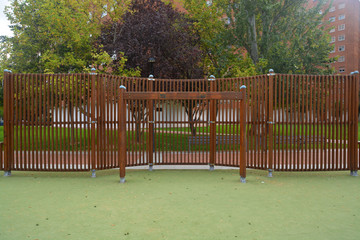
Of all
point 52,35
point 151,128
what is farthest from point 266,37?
point 52,35

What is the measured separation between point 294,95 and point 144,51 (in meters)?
8.29

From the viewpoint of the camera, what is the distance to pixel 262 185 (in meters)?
6.75

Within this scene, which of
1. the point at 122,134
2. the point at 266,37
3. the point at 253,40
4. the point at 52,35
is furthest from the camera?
the point at 253,40

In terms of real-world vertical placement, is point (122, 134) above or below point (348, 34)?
below

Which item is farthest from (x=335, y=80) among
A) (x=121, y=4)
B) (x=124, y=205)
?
(x=121, y=4)

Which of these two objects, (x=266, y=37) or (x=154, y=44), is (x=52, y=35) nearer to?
(x=154, y=44)

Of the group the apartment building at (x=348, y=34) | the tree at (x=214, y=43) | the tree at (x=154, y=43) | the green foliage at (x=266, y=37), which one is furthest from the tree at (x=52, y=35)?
the apartment building at (x=348, y=34)

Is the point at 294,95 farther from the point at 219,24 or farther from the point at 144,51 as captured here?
the point at 219,24

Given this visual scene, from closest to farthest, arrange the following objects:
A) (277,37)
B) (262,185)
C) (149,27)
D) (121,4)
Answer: (262,185)
(149,27)
(277,37)
(121,4)

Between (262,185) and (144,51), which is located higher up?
(144,51)

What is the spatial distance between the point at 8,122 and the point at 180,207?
17.3ft

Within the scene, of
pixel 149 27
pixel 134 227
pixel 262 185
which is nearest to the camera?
pixel 134 227

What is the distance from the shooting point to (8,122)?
765 cm

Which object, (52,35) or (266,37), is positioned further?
(266,37)
